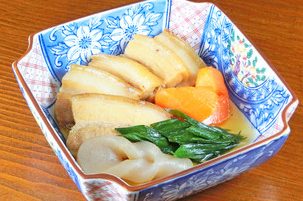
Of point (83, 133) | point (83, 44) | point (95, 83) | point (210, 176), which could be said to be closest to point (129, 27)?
point (83, 44)

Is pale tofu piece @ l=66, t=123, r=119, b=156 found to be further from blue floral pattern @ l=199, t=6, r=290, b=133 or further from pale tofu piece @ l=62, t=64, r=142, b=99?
blue floral pattern @ l=199, t=6, r=290, b=133

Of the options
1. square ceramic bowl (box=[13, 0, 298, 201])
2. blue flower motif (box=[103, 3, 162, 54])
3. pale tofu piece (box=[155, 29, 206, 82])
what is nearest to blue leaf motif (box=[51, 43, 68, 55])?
square ceramic bowl (box=[13, 0, 298, 201])

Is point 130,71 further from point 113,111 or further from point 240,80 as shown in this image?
point 240,80

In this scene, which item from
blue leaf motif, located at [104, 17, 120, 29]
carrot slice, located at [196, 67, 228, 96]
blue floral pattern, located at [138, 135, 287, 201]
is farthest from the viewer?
blue leaf motif, located at [104, 17, 120, 29]

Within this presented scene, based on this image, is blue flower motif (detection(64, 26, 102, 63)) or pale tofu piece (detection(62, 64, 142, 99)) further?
blue flower motif (detection(64, 26, 102, 63))

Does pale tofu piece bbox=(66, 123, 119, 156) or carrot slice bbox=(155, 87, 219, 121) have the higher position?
carrot slice bbox=(155, 87, 219, 121)

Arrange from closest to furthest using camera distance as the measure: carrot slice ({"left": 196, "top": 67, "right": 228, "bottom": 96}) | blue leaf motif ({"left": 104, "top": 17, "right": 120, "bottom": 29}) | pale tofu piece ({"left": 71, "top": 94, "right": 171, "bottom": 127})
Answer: pale tofu piece ({"left": 71, "top": 94, "right": 171, "bottom": 127}) → carrot slice ({"left": 196, "top": 67, "right": 228, "bottom": 96}) → blue leaf motif ({"left": 104, "top": 17, "right": 120, "bottom": 29})

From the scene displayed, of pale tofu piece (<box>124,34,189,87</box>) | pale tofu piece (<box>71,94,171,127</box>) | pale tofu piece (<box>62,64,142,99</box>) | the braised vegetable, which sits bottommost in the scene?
the braised vegetable

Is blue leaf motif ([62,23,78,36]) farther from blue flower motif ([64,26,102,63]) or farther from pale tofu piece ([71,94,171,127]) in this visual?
pale tofu piece ([71,94,171,127])
